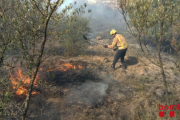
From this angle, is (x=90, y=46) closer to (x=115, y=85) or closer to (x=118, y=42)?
(x=118, y=42)

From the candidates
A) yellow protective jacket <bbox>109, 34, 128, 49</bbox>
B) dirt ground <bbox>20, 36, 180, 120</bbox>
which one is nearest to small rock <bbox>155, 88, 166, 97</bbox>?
dirt ground <bbox>20, 36, 180, 120</bbox>

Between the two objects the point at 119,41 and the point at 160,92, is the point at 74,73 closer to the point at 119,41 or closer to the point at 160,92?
the point at 119,41

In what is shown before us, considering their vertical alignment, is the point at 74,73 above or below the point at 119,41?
below

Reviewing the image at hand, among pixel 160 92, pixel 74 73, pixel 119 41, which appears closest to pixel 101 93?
pixel 74 73

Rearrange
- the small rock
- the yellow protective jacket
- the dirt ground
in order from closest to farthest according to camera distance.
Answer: the dirt ground → the small rock → the yellow protective jacket

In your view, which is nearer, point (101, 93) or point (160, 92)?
point (160, 92)

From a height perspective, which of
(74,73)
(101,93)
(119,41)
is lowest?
(101,93)

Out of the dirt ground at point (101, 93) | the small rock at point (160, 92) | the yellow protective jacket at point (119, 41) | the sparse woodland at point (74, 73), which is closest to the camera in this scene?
the sparse woodland at point (74, 73)

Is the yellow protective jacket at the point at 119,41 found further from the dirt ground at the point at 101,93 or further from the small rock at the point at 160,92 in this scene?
the small rock at the point at 160,92

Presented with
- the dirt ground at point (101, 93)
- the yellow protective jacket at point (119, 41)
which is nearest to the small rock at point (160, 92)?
the dirt ground at point (101, 93)

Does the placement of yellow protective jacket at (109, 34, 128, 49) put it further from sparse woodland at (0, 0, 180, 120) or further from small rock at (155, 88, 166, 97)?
small rock at (155, 88, 166, 97)

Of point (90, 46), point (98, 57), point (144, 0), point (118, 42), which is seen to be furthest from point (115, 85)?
point (90, 46)

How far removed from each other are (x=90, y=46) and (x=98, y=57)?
2.27 metres

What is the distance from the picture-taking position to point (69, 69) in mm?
7672
